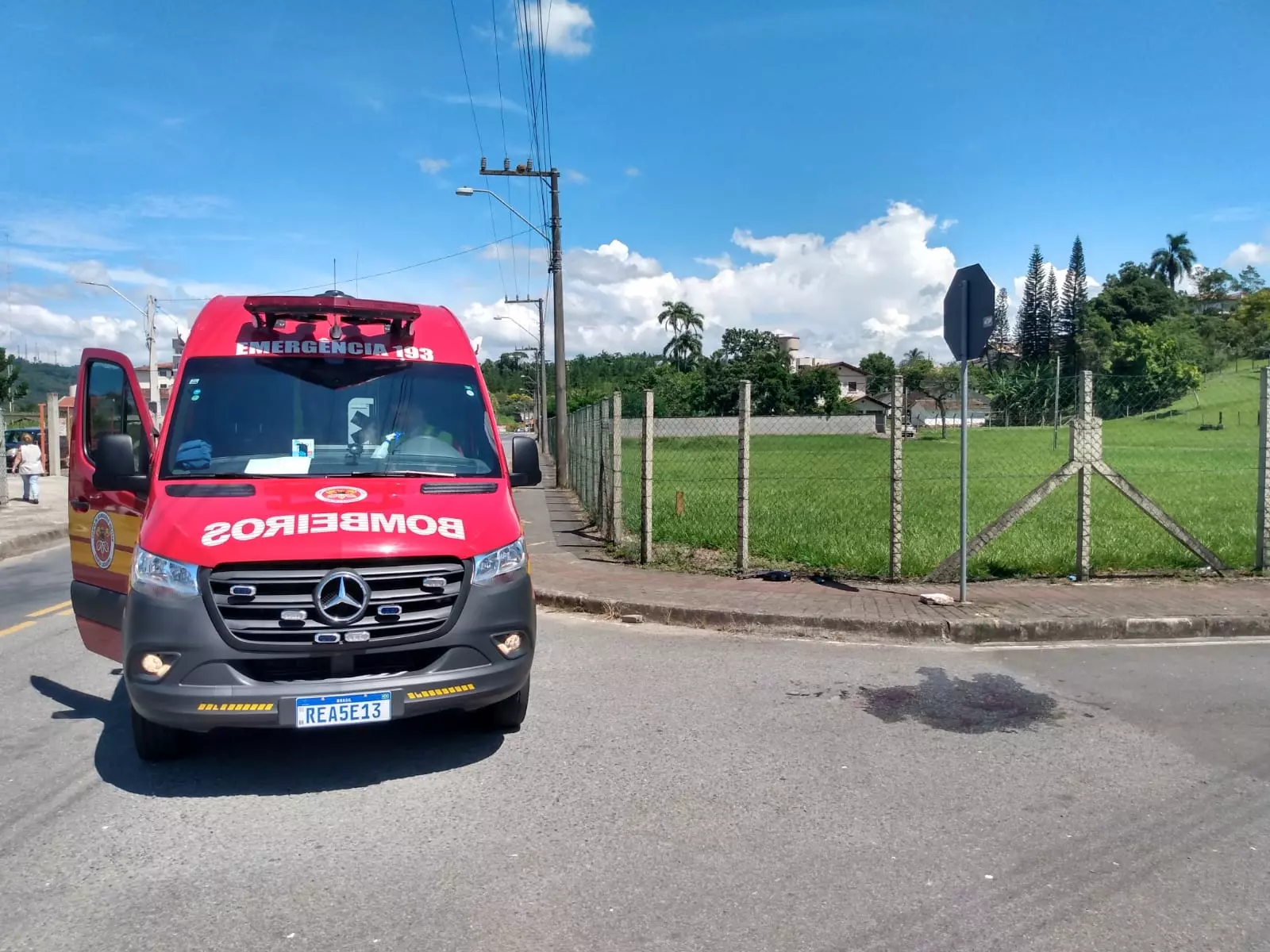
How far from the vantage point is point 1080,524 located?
30.9ft

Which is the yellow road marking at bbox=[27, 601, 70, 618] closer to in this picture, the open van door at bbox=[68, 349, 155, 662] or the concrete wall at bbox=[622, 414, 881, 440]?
the open van door at bbox=[68, 349, 155, 662]

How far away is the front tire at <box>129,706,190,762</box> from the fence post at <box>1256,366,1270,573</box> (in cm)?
982

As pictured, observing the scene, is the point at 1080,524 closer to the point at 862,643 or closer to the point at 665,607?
the point at 862,643

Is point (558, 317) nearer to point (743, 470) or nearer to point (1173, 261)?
point (743, 470)

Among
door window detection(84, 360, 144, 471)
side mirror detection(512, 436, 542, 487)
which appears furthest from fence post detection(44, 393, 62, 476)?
side mirror detection(512, 436, 542, 487)

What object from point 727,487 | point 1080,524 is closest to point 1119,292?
point 727,487

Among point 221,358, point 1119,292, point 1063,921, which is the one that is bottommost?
point 1063,921

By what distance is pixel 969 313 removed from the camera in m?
8.39

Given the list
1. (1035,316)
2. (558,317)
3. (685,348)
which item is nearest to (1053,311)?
(1035,316)

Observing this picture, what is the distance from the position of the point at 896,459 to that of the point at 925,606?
1545mm

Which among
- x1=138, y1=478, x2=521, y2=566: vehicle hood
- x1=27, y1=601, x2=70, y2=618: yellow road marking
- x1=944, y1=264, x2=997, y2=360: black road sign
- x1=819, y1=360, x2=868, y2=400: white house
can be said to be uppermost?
x1=819, y1=360, x2=868, y2=400: white house

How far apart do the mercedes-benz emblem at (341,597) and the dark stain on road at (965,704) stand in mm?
3208

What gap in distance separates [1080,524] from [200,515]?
325 inches

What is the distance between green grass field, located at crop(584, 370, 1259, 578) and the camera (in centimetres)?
1027
